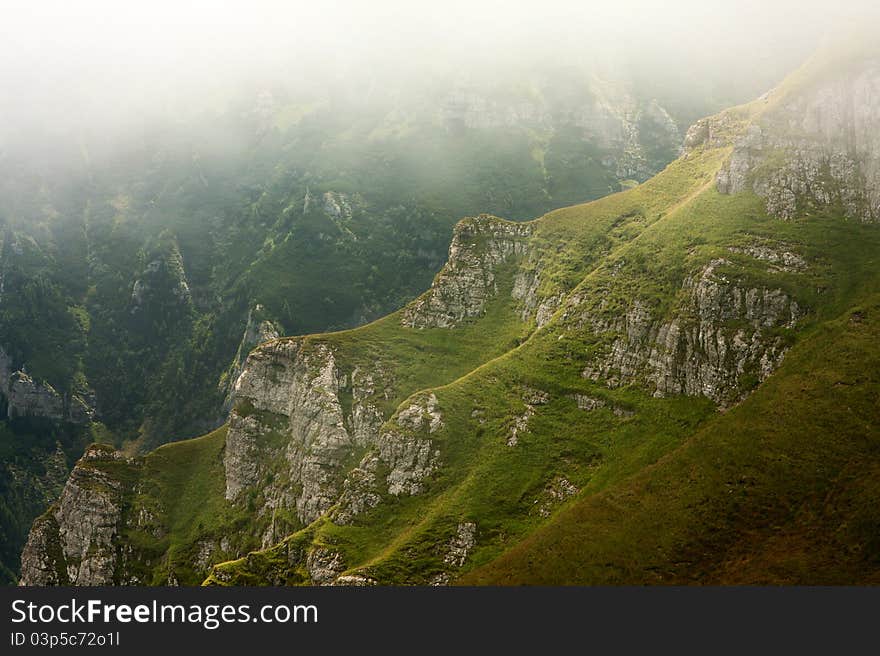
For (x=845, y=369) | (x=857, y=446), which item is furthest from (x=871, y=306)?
(x=857, y=446)

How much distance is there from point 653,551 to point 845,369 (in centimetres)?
5576

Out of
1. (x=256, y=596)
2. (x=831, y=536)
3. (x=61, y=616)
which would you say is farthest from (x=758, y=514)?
(x=61, y=616)

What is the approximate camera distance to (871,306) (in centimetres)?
19838

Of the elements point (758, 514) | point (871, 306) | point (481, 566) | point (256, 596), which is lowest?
point (481, 566)

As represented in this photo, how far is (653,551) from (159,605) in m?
92.9

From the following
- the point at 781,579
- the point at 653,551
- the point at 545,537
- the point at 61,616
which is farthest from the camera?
the point at 545,537

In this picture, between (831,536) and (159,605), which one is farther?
(831,536)

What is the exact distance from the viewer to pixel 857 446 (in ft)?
576

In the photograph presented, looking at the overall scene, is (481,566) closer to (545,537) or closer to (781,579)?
(545,537)

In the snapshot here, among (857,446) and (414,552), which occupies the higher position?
(857,446)

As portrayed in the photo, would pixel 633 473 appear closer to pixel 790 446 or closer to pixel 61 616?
pixel 790 446

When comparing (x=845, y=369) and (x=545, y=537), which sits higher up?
(x=845, y=369)

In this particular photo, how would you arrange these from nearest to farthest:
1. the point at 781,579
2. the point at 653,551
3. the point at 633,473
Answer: the point at 781,579, the point at 653,551, the point at 633,473

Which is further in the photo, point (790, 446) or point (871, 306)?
point (871, 306)
